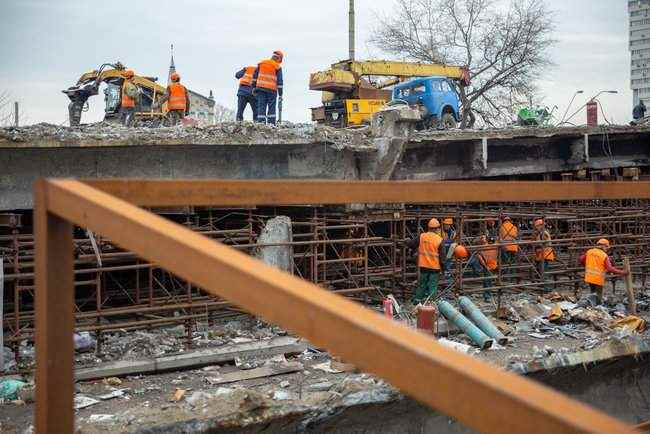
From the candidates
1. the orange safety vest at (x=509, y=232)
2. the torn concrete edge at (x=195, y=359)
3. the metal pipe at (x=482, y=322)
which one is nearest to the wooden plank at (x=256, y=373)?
the torn concrete edge at (x=195, y=359)

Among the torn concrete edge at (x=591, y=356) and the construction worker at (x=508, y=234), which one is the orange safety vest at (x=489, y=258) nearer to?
the construction worker at (x=508, y=234)

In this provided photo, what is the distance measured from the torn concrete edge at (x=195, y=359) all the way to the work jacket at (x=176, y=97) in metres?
8.37

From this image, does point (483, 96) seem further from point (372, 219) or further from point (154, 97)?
point (372, 219)

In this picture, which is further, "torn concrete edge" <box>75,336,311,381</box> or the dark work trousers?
the dark work trousers

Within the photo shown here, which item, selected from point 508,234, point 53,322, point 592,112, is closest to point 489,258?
point 508,234

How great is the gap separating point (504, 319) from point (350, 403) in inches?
276

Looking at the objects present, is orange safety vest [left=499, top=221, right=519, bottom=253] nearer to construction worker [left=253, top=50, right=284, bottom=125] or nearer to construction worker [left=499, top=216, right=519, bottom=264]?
construction worker [left=499, top=216, right=519, bottom=264]

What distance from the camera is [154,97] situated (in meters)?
21.2

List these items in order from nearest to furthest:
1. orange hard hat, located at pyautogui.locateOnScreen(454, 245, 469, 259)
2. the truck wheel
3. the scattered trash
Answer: the scattered trash, orange hard hat, located at pyautogui.locateOnScreen(454, 245, 469, 259), the truck wheel

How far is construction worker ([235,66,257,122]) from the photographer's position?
1590 cm

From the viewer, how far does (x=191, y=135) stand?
11625mm

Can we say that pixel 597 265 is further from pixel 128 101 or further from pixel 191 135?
pixel 128 101

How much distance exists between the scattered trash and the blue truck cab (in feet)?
49.3

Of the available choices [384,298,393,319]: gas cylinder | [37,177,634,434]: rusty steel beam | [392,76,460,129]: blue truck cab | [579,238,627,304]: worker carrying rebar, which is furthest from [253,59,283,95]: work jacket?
[37,177,634,434]: rusty steel beam
